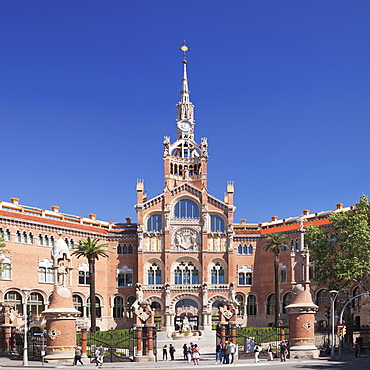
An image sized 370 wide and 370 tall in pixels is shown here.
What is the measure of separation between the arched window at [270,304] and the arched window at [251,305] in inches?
70.0

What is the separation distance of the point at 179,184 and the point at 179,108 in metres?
15.1

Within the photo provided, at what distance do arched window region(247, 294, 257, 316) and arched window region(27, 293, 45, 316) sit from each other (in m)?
28.8

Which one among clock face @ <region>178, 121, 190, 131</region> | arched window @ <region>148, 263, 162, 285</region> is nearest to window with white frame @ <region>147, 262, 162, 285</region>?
arched window @ <region>148, 263, 162, 285</region>

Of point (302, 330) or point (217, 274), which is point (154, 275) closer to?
point (217, 274)

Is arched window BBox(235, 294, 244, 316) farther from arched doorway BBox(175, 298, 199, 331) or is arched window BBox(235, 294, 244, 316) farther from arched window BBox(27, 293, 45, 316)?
arched window BBox(27, 293, 45, 316)

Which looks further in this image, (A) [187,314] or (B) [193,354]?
(A) [187,314]

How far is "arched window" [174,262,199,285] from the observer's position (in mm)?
92875

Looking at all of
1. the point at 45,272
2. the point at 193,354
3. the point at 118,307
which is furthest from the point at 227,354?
the point at 118,307

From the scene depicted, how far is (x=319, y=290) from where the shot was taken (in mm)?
85750

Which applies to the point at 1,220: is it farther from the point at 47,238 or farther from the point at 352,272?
the point at 352,272

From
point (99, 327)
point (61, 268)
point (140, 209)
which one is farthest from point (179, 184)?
point (61, 268)

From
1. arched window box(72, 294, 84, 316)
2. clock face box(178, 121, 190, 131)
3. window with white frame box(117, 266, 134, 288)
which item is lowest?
arched window box(72, 294, 84, 316)

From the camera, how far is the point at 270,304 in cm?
9262

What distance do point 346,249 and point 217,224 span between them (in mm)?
26726
